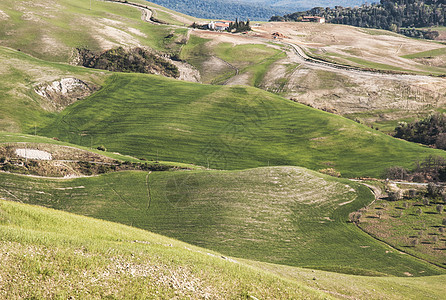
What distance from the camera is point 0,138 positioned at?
3130 inches

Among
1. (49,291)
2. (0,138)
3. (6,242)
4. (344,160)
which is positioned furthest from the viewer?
(344,160)

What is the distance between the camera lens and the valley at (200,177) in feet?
92.9

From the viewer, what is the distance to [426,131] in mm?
137375

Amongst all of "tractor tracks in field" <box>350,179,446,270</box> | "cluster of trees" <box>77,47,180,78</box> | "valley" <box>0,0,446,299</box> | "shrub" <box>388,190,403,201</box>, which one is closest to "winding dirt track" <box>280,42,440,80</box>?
"valley" <box>0,0,446,299</box>

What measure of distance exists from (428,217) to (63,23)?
179838mm

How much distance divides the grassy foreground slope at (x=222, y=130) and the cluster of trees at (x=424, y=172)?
362cm

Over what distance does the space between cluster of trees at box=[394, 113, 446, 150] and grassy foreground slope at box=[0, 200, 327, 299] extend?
391 feet

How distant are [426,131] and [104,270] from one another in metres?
135

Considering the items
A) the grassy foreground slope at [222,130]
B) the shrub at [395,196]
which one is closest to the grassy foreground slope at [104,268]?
the shrub at [395,196]

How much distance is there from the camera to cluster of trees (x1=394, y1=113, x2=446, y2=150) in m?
134

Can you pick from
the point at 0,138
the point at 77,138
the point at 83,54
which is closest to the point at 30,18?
the point at 83,54

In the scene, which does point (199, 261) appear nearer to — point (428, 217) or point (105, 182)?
point (105, 182)

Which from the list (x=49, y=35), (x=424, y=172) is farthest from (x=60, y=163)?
(x=49, y=35)

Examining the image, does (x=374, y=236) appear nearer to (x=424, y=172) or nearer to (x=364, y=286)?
(x=364, y=286)
